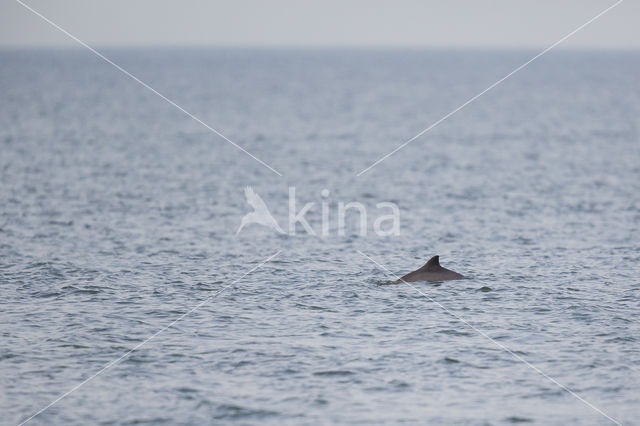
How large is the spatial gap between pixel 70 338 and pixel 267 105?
104058mm

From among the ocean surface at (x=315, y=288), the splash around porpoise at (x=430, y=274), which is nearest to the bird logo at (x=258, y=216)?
the ocean surface at (x=315, y=288)

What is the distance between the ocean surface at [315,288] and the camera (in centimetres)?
2320

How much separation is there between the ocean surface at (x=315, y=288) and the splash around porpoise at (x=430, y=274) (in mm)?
479

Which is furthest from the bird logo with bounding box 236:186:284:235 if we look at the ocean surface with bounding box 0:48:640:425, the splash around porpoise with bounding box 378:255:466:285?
the splash around porpoise with bounding box 378:255:466:285

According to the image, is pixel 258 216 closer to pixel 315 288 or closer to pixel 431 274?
pixel 315 288

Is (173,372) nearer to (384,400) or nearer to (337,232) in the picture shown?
(384,400)

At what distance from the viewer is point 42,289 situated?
1289 inches

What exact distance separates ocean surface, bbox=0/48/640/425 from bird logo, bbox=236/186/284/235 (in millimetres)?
562

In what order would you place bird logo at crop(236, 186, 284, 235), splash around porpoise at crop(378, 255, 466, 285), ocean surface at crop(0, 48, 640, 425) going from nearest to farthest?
ocean surface at crop(0, 48, 640, 425)
splash around porpoise at crop(378, 255, 466, 285)
bird logo at crop(236, 186, 284, 235)

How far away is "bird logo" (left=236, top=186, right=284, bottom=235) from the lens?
47.2 metres

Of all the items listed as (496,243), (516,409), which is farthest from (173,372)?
(496,243)

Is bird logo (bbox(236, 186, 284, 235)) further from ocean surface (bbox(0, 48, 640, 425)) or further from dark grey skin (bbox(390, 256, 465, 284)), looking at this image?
dark grey skin (bbox(390, 256, 465, 284))

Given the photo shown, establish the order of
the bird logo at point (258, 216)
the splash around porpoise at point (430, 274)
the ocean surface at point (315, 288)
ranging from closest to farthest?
1. the ocean surface at point (315, 288)
2. the splash around porpoise at point (430, 274)
3. the bird logo at point (258, 216)

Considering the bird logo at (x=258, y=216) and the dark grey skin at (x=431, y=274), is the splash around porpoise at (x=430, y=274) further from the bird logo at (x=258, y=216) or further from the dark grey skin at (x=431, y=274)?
the bird logo at (x=258, y=216)
